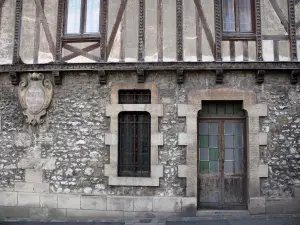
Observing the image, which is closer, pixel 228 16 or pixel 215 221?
pixel 215 221

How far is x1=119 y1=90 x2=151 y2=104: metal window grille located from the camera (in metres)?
7.62

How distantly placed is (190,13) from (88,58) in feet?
8.29

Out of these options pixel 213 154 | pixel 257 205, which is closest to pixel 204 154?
pixel 213 154

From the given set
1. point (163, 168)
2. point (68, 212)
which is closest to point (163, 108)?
point (163, 168)

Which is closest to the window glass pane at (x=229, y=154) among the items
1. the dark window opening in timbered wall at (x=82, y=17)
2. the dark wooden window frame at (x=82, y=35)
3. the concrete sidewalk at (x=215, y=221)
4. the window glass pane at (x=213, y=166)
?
the window glass pane at (x=213, y=166)

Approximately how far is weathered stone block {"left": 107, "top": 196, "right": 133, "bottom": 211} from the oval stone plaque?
2.67m

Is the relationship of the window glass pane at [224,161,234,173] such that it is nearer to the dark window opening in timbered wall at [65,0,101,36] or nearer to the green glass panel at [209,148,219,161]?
the green glass panel at [209,148,219,161]

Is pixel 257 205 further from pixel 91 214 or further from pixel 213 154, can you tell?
pixel 91 214

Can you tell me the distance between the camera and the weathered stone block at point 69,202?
730 cm

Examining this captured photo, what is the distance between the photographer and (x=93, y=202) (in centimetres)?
728

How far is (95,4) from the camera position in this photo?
782cm

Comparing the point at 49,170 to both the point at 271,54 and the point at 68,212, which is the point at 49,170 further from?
the point at 271,54

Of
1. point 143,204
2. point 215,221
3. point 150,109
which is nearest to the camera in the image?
point 215,221

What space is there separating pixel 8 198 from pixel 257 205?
18.1ft
